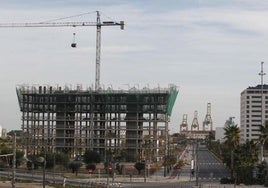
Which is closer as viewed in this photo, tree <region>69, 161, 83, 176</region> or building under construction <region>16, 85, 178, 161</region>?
tree <region>69, 161, 83, 176</region>

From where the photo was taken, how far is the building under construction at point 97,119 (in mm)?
182625

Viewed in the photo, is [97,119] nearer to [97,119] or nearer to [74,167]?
[97,119]

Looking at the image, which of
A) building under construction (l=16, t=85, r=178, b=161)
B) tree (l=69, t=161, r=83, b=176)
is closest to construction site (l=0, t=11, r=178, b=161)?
building under construction (l=16, t=85, r=178, b=161)

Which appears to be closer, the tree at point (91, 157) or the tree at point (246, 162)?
the tree at point (246, 162)

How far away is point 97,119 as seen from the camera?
185 meters

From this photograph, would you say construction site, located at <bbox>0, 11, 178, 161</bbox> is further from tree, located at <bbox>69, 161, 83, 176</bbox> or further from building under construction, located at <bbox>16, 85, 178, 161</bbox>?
tree, located at <bbox>69, 161, 83, 176</bbox>

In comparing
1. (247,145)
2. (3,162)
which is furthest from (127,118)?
(247,145)

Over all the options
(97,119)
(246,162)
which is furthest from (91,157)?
(246,162)

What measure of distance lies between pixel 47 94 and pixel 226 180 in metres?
88.9

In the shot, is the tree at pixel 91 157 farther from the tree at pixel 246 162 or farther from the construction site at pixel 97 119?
the tree at pixel 246 162

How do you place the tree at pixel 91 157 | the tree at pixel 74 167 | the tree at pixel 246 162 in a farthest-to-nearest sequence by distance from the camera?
the tree at pixel 91 157 < the tree at pixel 74 167 < the tree at pixel 246 162

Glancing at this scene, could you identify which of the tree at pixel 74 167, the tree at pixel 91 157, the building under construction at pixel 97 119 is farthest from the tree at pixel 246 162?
the building under construction at pixel 97 119

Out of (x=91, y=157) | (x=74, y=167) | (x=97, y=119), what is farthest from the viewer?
(x=97, y=119)

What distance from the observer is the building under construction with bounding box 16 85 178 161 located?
599ft
